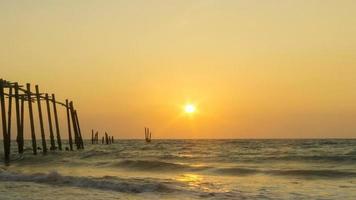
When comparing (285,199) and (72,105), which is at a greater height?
(72,105)

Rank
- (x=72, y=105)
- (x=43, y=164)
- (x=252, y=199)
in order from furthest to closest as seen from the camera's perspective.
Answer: (x=72, y=105), (x=43, y=164), (x=252, y=199)

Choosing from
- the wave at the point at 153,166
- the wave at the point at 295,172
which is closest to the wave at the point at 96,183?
the wave at the point at 295,172

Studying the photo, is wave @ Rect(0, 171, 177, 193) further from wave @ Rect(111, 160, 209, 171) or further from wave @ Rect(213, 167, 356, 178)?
wave @ Rect(111, 160, 209, 171)

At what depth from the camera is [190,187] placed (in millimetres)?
16516

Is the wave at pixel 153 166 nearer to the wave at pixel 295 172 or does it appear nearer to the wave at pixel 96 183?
the wave at pixel 295 172

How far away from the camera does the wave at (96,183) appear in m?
15.8

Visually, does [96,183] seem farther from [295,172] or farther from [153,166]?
[295,172]

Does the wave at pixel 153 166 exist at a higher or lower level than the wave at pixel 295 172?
higher

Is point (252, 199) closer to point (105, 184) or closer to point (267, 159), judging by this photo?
point (105, 184)

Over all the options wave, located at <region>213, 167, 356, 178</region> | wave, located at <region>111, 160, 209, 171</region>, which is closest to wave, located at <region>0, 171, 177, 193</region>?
wave, located at <region>213, 167, 356, 178</region>

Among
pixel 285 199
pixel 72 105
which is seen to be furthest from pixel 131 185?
pixel 72 105

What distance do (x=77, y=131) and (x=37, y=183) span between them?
24.2 metres

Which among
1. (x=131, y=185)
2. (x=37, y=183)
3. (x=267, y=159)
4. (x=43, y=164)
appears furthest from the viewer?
(x=267, y=159)

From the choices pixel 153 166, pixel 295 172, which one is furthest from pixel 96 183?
pixel 295 172
